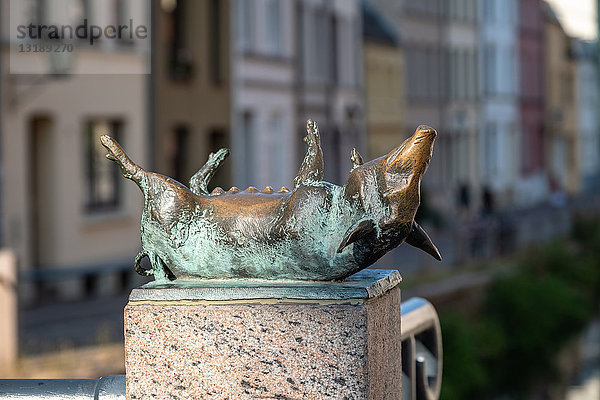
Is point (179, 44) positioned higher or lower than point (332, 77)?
higher

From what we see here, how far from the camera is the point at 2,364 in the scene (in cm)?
1063

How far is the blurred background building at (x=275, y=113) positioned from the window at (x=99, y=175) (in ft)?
0.11

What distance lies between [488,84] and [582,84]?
15878 mm

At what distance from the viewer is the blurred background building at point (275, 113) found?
18.9 m

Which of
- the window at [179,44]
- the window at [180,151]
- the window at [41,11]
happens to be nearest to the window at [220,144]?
the window at [180,151]

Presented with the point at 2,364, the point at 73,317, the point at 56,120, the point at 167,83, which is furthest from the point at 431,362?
the point at 167,83

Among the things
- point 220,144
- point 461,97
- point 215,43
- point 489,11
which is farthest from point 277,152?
point 489,11

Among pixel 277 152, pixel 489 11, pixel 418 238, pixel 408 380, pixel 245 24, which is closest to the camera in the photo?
pixel 418 238

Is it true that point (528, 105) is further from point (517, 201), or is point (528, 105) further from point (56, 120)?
point (56, 120)

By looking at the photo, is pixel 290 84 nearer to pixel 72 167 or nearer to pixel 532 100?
pixel 72 167

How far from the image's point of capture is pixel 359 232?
2.64 m

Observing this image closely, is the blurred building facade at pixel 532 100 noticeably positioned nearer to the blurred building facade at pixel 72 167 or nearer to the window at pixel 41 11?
the blurred building facade at pixel 72 167

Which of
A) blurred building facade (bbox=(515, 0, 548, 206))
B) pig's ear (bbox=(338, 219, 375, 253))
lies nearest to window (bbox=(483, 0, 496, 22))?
blurred building facade (bbox=(515, 0, 548, 206))

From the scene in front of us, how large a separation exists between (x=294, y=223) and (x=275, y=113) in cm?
2756
